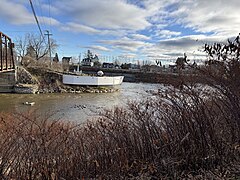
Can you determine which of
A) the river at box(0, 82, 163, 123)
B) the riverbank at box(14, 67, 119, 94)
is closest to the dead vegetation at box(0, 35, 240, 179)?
the river at box(0, 82, 163, 123)

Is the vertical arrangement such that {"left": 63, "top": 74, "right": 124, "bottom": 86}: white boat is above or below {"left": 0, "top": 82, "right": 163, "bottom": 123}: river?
above

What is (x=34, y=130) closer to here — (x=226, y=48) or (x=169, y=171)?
(x=169, y=171)

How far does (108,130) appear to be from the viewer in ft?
17.3

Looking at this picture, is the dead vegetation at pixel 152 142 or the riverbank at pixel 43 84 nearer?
the dead vegetation at pixel 152 142

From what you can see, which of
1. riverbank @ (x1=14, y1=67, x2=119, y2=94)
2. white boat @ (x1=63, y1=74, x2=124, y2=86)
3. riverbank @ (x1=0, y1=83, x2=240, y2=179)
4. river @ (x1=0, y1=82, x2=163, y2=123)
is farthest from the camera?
white boat @ (x1=63, y1=74, x2=124, y2=86)

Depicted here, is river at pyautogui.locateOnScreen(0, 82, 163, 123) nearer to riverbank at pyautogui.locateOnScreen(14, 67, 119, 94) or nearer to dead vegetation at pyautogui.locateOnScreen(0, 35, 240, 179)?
dead vegetation at pyautogui.locateOnScreen(0, 35, 240, 179)

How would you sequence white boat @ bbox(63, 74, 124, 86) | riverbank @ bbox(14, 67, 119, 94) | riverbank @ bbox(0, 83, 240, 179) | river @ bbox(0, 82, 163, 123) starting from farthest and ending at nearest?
white boat @ bbox(63, 74, 124, 86)
riverbank @ bbox(14, 67, 119, 94)
river @ bbox(0, 82, 163, 123)
riverbank @ bbox(0, 83, 240, 179)

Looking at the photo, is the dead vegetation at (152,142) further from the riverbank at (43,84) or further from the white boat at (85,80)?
the white boat at (85,80)

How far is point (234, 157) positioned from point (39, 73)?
138 feet

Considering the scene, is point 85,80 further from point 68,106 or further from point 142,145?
point 142,145

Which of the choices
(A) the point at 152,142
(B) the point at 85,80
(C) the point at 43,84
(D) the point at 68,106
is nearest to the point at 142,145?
(A) the point at 152,142

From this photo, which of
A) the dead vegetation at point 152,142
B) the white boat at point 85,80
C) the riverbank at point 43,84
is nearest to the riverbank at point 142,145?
the dead vegetation at point 152,142

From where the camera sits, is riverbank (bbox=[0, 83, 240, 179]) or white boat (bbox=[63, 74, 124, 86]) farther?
white boat (bbox=[63, 74, 124, 86])

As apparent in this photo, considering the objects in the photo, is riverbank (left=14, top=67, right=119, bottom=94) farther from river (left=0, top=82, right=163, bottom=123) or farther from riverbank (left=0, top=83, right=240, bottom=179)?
riverbank (left=0, top=83, right=240, bottom=179)
